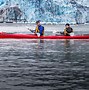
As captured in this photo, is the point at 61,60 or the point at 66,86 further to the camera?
the point at 61,60

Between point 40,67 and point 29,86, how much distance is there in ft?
21.2

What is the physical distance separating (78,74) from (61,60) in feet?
23.1

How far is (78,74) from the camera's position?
75.5 feet

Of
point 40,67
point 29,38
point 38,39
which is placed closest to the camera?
point 40,67

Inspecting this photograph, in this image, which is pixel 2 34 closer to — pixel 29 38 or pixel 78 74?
pixel 29 38

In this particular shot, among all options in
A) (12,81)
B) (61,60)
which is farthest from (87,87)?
(61,60)

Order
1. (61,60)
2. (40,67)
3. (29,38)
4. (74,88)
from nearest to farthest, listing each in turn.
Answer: (74,88), (40,67), (61,60), (29,38)

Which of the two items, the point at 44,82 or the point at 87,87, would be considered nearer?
the point at 87,87

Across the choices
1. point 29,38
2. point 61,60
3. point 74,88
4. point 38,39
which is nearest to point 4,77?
point 74,88

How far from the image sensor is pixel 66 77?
22031mm

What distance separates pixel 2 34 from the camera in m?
59.5

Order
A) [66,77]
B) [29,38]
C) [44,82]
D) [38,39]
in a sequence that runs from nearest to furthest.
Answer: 1. [44,82]
2. [66,77]
3. [29,38]
4. [38,39]

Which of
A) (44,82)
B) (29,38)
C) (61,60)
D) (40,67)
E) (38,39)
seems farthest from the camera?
(38,39)

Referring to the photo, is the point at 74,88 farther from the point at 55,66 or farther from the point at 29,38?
the point at 29,38
